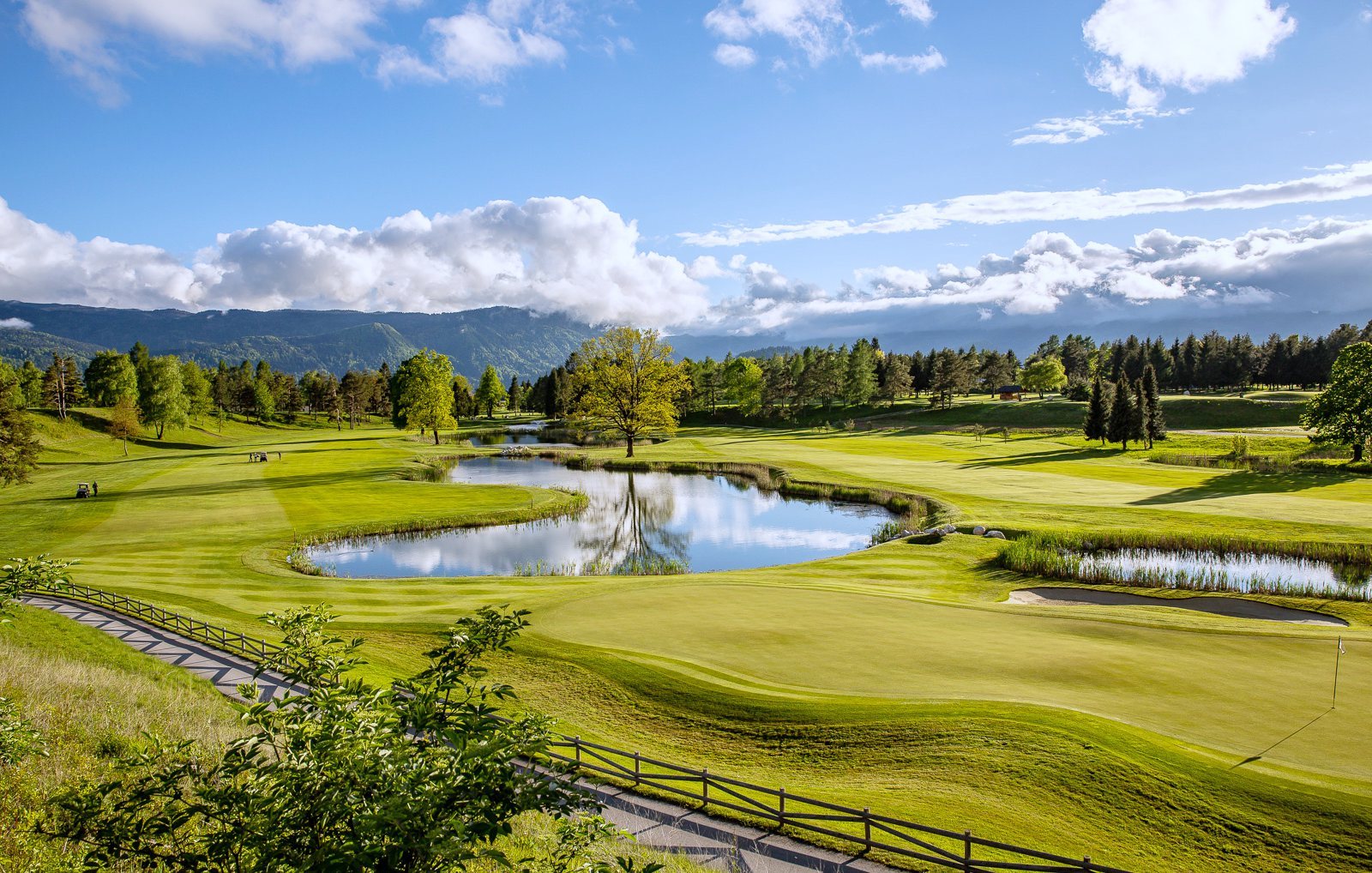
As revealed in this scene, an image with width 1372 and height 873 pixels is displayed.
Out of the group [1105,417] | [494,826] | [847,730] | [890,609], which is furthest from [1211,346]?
[494,826]

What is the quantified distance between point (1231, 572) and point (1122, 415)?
2385 inches

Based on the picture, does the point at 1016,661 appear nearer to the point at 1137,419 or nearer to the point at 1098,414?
the point at 1137,419

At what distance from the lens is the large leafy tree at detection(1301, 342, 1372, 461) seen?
203 feet

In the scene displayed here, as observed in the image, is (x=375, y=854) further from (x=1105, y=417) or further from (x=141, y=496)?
(x=1105, y=417)

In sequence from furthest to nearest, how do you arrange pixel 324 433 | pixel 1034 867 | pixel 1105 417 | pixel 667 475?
pixel 324 433 < pixel 1105 417 < pixel 667 475 < pixel 1034 867

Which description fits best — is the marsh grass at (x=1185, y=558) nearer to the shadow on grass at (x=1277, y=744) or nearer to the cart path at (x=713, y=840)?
the shadow on grass at (x=1277, y=744)

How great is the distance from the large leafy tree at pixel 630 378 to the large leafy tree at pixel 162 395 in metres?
70.6

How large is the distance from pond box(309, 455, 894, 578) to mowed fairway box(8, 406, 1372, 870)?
350cm

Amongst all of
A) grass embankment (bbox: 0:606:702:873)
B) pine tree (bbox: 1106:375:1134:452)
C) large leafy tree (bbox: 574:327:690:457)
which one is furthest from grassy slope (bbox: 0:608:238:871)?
pine tree (bbox: 1106:375:1134:452)

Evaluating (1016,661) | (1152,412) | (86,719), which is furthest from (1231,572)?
(1152,412)

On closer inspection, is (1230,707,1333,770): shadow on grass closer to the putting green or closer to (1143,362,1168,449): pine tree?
the putting green

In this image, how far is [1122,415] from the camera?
87812 millimetres

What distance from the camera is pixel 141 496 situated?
2200 inches

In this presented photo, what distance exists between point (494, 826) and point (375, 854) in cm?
88
